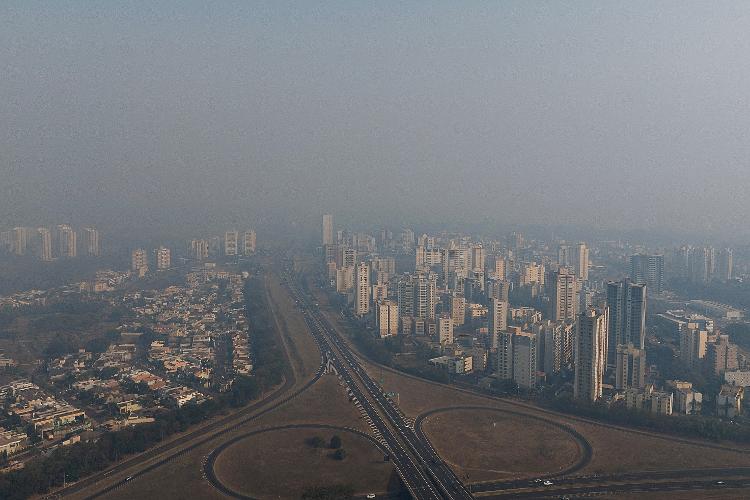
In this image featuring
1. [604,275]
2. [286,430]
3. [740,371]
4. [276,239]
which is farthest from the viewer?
[276,239]

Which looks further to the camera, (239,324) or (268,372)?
(239,324)

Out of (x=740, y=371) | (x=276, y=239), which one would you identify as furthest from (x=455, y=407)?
(x=276, y=239)

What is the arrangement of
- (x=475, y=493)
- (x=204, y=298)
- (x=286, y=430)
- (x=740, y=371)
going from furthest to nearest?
(x=204, y=298), (x=740, y=371), (x=286, y=430), (x=475, y=493)

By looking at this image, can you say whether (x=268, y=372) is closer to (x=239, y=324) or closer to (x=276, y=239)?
(x=239, y=324)

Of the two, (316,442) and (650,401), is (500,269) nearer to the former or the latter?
(650,401)

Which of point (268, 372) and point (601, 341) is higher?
point (601, 341)

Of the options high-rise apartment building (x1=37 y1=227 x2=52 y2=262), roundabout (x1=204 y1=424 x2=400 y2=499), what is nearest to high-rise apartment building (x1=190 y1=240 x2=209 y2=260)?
high-rise apartment building (x1=37 y1=227 x2=52 y2=262)
